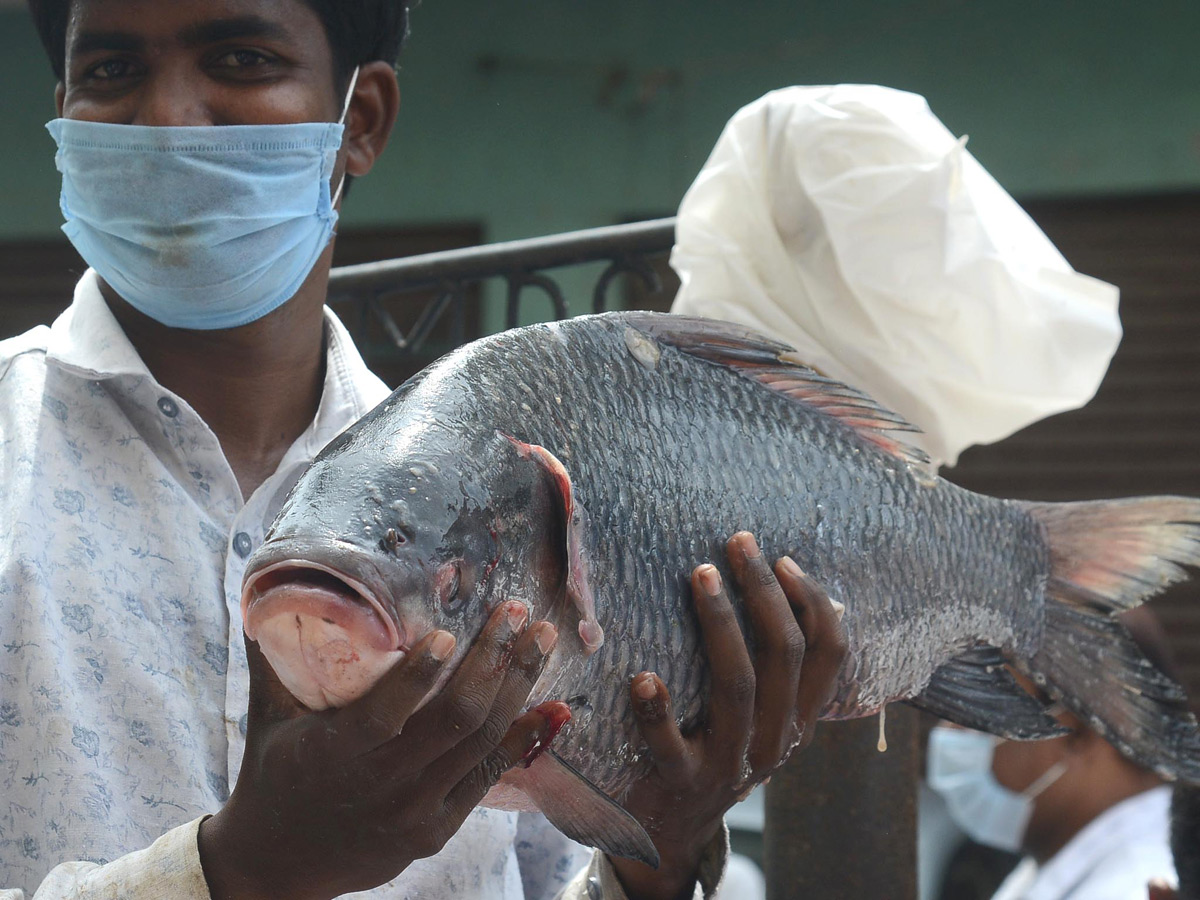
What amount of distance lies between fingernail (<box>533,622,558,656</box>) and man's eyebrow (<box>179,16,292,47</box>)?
104 centimetres

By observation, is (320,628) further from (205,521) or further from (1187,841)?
(1187,841)

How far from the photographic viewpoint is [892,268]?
96.2 inches

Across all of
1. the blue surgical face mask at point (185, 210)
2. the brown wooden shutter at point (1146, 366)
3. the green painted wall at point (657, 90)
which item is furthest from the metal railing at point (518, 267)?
the brown wooden shutter at point (1146, 366)

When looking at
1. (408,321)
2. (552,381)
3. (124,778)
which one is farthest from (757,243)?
(408,321)

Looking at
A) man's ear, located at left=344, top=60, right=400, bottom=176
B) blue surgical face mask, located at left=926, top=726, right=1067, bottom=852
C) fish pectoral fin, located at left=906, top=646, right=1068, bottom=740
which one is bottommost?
blue surgical face mask, located at left=926, top=726, right=1067, bottom=852

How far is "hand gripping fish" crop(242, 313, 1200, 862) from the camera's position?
125cm

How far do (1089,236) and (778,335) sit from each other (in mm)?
4299

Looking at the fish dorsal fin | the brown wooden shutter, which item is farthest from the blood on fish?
the brown wooden shutter

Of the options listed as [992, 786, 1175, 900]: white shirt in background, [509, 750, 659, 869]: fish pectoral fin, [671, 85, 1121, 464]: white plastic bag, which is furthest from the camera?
[992, 786, 1175, 900]: white shirt in background

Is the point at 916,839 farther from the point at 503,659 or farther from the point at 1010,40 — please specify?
the point at 1010,40

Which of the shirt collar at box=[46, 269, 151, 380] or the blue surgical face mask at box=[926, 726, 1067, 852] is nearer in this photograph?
the shirt collar at box=[46, 269, 151, 380]

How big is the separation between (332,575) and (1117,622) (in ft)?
4.12

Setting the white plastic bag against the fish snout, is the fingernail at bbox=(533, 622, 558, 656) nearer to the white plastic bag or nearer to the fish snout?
the fish snout

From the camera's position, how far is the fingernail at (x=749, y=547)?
5.24 ft
